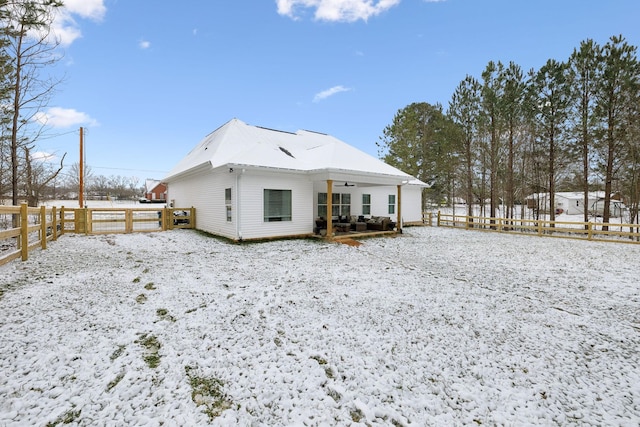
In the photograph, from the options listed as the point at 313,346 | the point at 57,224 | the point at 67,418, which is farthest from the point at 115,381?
the point at 57,224

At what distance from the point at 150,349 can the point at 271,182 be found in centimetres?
790

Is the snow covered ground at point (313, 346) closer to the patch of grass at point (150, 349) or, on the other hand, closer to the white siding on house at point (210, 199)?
the patch of grass at point (150, 349)

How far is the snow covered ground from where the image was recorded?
2.22m

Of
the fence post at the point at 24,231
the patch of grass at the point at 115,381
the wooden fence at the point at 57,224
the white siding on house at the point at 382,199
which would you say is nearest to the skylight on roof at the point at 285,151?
the white siding on house at the point at 382,199

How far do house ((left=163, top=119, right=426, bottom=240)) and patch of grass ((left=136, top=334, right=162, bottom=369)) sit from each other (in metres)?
6.60

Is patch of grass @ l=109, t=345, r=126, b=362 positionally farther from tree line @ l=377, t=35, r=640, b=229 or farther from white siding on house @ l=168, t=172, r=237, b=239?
tree line @ l=377, t=35, r=640, b=229

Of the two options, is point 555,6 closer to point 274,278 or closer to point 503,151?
point 503,151

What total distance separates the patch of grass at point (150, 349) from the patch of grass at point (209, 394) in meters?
0.41

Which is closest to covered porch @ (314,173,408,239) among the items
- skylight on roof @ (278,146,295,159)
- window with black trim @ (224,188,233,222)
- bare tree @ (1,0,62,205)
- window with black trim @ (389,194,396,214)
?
window with black trim @ (389,194,396,214)

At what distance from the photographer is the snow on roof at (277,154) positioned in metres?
10.4

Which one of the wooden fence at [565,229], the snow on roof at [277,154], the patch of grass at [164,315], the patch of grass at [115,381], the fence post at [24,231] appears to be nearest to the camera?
the patch of grass at [115,381]

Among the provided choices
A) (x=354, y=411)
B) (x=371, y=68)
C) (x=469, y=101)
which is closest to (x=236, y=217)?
(x=354, y=411)

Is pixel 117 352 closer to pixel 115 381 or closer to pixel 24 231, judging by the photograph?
pixel 115 381

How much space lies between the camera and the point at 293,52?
16328mm
